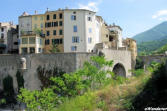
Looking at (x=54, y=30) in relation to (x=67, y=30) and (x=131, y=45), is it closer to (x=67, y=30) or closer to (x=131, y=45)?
(x=67, y=30)

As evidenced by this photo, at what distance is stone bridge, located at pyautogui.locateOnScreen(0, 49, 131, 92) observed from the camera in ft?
89.4

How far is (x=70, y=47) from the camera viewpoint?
125 ft

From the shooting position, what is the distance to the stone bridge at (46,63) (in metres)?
27.2

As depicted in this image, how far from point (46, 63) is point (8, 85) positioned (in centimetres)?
795

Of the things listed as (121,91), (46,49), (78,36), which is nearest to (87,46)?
(78,36)

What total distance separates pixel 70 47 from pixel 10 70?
1223 cm

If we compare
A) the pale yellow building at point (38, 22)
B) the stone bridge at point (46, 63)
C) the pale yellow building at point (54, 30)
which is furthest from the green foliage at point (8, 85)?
the pale yellow building at point (38, 22)

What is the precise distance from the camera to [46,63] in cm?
2838

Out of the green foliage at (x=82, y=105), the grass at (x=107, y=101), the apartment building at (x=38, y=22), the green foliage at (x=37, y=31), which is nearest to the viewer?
A: the grass at (x=107, y=101)

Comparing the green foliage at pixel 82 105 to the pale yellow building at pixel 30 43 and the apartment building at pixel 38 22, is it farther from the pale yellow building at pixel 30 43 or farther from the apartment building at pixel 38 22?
the apartment building at pixel 38 22

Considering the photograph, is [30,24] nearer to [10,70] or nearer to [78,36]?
[78,36]

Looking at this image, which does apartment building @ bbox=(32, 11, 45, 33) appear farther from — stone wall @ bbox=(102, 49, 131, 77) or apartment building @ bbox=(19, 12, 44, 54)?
stone wall @ bbox=(102, 49, 131, 77)

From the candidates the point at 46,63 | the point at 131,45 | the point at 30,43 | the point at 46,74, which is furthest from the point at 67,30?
the point at 131,45

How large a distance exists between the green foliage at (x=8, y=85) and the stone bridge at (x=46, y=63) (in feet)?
1.70
